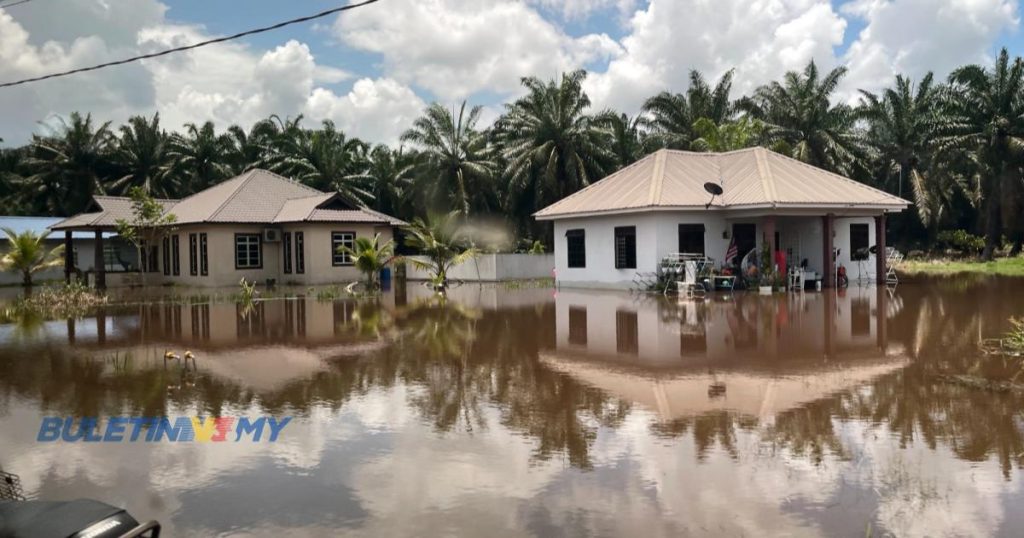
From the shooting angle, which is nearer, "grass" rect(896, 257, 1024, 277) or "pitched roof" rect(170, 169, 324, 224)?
"pitched roof" rect(170, 169, 324, 224)

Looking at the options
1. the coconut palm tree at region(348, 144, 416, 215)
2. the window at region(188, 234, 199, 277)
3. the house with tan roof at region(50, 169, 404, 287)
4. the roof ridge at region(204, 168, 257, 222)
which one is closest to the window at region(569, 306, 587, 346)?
the house with tan roof at region(50, 169, 404, 287)

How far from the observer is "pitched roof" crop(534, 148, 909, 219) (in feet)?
79.2

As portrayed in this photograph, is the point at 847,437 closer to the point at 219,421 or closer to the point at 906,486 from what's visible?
the point at 906,486

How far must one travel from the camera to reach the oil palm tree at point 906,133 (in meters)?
39.9

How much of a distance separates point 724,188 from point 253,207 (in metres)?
18.6

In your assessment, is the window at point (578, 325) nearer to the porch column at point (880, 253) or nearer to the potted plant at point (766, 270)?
the potted plant at point (766, 270)

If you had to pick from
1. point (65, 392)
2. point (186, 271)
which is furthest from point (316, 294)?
point (65, 392)

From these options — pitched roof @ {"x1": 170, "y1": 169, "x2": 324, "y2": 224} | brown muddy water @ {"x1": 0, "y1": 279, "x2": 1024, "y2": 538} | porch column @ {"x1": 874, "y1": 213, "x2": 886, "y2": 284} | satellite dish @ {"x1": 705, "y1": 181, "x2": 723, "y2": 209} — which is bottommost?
brown muddy water @ {"x1": 0, "y1": 279, "x2": 1024, "y2": 538}

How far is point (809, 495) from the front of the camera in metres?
5.57

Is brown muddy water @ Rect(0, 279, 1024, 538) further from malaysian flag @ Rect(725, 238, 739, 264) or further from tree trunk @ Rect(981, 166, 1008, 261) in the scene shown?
tree trunk @ Rect(981, 166, 1008, 261)

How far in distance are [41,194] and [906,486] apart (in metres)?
53.6

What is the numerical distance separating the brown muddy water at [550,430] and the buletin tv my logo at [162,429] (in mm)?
158

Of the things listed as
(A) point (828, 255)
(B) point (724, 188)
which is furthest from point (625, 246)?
(A) point (828, 255)

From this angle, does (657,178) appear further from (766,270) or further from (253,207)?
(253,207)
